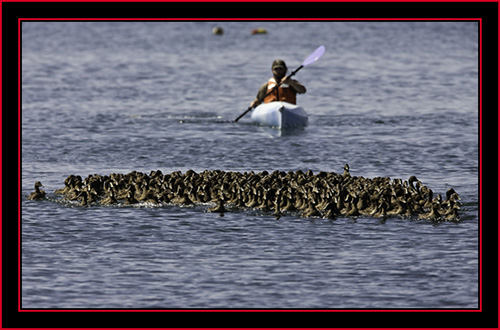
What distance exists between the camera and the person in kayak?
33719 mm

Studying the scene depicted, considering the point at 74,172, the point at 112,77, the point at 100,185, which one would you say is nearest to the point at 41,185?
the point at 100,185

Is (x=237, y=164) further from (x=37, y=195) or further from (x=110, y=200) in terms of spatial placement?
(x=37, y=195)

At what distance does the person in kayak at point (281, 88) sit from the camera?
111ft

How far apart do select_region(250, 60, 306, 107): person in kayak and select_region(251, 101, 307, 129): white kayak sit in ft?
0.94

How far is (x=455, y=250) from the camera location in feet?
60.7

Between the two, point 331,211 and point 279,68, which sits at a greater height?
point 279,68

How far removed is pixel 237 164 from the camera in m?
27.6

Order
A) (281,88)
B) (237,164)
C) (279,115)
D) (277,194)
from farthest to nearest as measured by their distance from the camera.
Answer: (281,88) < (279,115) < (237,164) < (277,194)

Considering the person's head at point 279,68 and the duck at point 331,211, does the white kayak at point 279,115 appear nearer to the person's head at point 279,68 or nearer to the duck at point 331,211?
the person's head at point 279,68

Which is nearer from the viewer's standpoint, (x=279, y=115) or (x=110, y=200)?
(x=110, y=200)

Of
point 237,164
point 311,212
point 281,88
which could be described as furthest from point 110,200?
point 281,88

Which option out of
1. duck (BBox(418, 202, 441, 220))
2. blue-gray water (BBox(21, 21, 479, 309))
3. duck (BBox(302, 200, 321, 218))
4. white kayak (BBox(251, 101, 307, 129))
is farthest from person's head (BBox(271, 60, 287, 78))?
duck (BBox(418, 202, 441, 220))

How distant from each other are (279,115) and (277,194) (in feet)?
43.3

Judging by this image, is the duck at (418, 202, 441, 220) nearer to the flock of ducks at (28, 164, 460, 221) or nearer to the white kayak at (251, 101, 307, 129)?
the flock of ducks at (28, 164, 460, 221)
